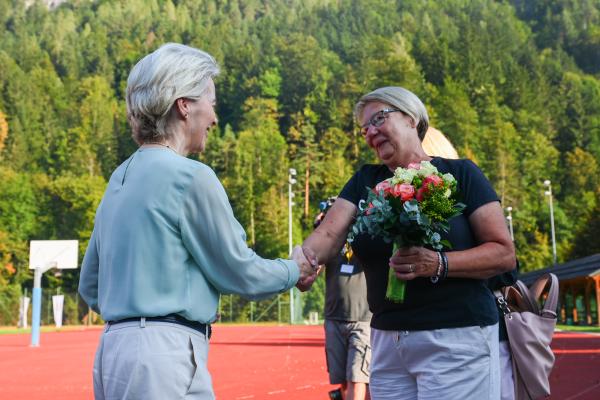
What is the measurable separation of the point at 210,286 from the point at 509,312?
6.11 ft

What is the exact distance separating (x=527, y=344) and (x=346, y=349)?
4.06 m

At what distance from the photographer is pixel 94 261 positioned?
3658mm

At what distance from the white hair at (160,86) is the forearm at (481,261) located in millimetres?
1354

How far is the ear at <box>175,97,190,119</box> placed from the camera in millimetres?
3420

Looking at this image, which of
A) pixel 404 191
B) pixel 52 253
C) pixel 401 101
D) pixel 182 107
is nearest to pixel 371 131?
pixel 401 101

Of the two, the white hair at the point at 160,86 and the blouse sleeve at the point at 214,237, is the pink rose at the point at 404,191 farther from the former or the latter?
the white hair at the point at 160,86

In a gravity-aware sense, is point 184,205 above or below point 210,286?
above

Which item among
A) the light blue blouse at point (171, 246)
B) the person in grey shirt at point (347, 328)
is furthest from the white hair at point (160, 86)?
the person in grey shirt at point (347, 328)

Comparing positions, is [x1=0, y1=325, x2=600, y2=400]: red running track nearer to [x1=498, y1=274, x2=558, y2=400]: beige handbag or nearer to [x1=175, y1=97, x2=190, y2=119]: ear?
[x1=498, y1=274, x2=558, y2=400]: beige handbag

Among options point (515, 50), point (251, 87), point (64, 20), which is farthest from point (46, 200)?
point (515, 50)

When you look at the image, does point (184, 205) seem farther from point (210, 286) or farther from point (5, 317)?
point (5, 317)

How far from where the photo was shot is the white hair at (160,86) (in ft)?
11.1

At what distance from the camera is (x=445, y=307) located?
4.07 meters

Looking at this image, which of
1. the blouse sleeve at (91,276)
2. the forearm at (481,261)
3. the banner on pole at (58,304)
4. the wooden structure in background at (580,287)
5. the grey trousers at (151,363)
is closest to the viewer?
the grey trousers at (151,363)
